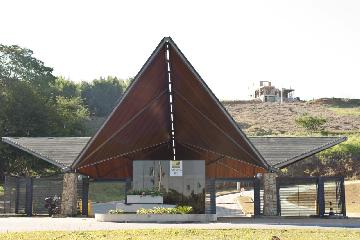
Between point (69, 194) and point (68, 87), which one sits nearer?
point (69, 194)

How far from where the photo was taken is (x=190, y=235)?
1833 cm

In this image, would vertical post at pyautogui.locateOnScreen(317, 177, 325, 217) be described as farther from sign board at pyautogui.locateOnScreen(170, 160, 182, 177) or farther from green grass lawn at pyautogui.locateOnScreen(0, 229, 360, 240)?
green grass lawn at pyautogui.locateOnScreen(0, 229, 360, 240)

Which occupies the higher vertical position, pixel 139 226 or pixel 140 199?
pixel 140 199

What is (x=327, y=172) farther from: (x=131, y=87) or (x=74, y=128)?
(x=131, y=87)

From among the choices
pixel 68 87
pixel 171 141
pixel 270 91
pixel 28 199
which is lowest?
pixel 28 199

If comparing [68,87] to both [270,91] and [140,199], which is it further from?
[140,199]

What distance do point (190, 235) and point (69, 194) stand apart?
16.0 metres

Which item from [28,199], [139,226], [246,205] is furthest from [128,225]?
[246,205]

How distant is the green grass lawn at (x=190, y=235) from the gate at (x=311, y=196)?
11.6 m

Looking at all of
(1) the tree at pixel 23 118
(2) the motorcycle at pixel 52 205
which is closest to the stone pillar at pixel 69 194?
(2) the motorcycle at pixel 52 205

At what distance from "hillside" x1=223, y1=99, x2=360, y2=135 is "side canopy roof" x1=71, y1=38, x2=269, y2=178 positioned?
50.9 meters

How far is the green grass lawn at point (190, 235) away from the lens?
17531 mm

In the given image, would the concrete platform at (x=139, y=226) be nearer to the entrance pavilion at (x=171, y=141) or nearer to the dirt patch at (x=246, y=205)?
the entrance pavilion at (x=171, y=141)

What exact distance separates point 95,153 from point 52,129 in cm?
3179
